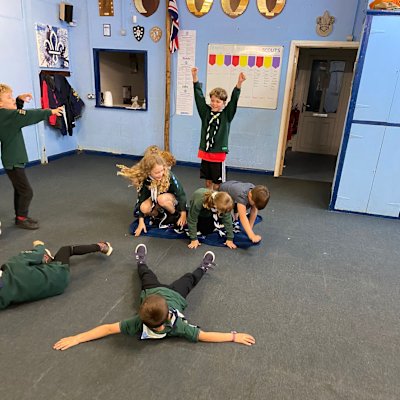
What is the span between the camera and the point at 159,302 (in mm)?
1582

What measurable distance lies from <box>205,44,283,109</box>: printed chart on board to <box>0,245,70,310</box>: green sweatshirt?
3.85 meters

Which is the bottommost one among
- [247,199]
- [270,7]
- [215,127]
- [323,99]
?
[247,199]

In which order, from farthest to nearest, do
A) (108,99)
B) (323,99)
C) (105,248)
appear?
(323,99) → (108,99) → (105,248)

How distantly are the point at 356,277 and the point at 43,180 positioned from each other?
3.89 meters

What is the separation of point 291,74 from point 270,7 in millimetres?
936

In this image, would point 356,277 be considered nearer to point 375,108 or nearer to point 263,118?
point 375,108

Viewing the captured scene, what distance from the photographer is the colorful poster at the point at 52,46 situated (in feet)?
16.3

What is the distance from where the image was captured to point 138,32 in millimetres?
5270

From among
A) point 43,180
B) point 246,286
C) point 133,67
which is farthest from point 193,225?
point 133,67

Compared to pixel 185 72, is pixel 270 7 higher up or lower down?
higher up

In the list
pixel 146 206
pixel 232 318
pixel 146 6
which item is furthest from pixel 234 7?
pixel 232 318

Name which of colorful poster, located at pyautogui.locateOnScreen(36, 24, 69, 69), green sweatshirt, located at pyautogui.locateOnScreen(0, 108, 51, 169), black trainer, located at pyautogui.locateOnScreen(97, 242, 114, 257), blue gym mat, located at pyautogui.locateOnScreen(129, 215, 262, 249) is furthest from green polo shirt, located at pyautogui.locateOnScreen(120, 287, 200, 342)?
colorful poster, located at pyautogui.locateOnScreen(36, 24, 69, 69)

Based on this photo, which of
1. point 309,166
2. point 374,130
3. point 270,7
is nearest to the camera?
point 374,130

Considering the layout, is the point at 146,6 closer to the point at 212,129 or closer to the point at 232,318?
the point at 212,129
